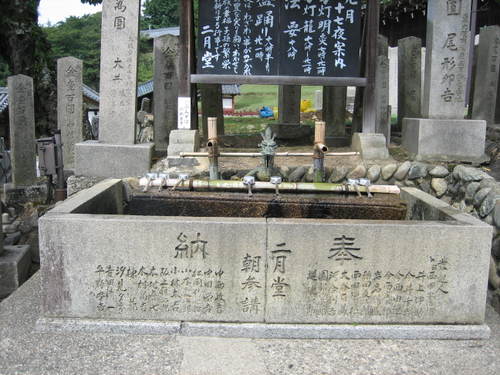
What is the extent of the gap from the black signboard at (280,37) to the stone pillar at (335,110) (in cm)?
417

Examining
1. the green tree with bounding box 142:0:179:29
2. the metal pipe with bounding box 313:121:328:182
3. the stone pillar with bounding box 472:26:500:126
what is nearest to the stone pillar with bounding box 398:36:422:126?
the stone pillar with bounding box 472:26:500:126

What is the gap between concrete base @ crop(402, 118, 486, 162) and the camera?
6406 mm

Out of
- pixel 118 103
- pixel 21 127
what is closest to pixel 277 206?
pixel 118 103

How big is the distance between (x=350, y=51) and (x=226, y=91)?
22.9 m

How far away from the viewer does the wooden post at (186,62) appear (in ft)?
22.5

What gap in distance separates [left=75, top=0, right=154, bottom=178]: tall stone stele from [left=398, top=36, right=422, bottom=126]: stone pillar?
684 centimetres

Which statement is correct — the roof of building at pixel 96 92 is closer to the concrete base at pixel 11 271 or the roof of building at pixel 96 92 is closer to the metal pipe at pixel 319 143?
the concrete base at pixel 11 271

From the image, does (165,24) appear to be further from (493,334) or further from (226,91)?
(493,334)

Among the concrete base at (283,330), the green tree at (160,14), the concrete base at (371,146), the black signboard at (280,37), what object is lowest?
the concrete base at (283,330)

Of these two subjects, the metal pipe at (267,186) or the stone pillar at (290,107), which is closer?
the metal pipe at (267,186)

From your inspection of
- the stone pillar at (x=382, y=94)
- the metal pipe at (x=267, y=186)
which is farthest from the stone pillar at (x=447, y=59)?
the stone pillar at (x=382, y=94)

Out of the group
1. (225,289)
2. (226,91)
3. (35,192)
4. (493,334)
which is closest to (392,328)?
(493,334)

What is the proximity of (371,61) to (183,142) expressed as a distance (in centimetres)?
313

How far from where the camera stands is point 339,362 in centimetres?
300
